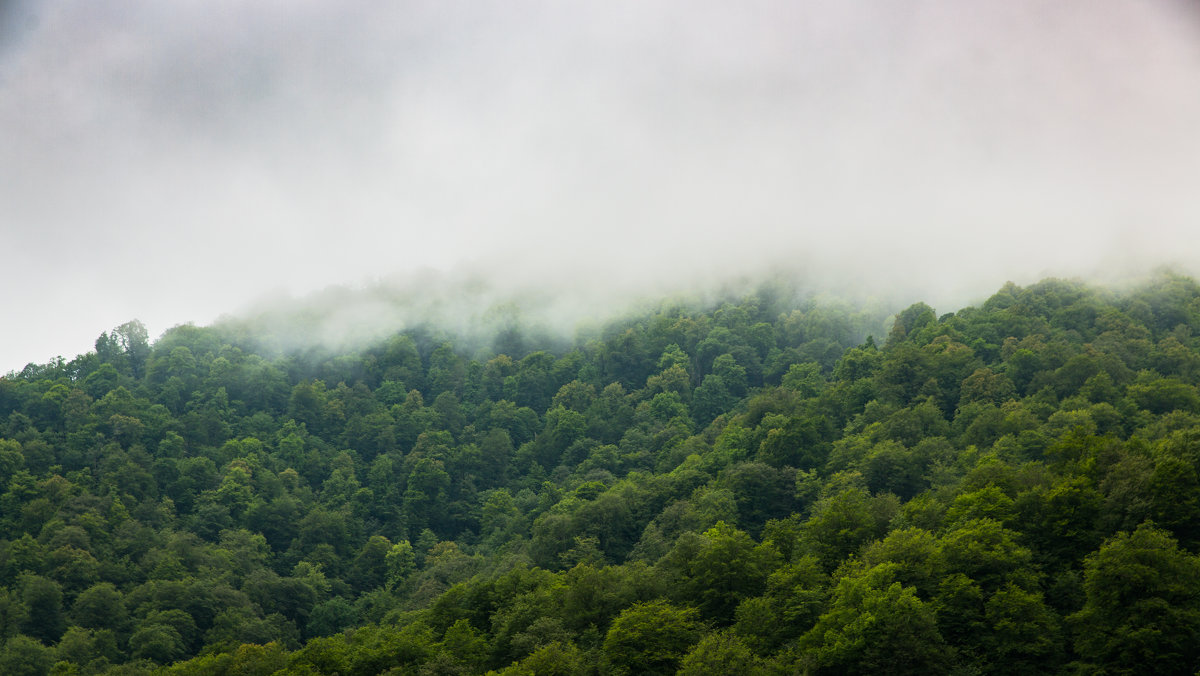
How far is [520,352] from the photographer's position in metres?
183

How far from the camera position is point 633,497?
99.8m

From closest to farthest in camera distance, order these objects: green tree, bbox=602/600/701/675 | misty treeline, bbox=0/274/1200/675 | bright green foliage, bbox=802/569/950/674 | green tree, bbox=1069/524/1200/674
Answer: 1. green tree, bbox=1069/524/1200/674
2. bright green foliage, bbox=802/569/950/674
3. misty treeline, bbox=0/274/1200/675
4. green tree, bbox=602/600/701/675

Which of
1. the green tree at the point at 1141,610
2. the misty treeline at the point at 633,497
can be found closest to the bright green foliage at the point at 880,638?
the misty treeline at the point at 633,497

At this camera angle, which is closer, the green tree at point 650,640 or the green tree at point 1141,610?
the green tree at point 1141,610

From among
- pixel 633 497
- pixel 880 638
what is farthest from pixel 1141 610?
pixel 633 497

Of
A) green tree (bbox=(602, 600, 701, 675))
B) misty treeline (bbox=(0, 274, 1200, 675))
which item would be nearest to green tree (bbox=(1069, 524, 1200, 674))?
misty treeline (bbox=(0, 274, 1200, 675))

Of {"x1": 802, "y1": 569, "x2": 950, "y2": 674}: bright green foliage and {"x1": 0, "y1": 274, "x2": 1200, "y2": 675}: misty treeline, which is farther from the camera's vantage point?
{"x1": 0, "y1": 274, "x2": 1200, "y2": 675}: misty treeline

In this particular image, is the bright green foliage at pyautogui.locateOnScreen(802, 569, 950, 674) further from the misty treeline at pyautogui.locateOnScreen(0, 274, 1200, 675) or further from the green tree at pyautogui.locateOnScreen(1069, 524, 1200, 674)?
the green tree at pyautogui.locateOnScreen(1069, 524, 1200, 674)

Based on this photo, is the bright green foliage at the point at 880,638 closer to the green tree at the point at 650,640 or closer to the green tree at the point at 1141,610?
the green tree at the point at 1141,610

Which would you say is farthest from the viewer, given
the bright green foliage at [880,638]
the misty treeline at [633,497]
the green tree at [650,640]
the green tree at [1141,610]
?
the green tree at [650,640]

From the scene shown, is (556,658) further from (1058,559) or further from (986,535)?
(1058,559)

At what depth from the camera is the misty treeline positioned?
58656 mm

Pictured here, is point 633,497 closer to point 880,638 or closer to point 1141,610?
point 880,638

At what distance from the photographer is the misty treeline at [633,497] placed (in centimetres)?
5866
